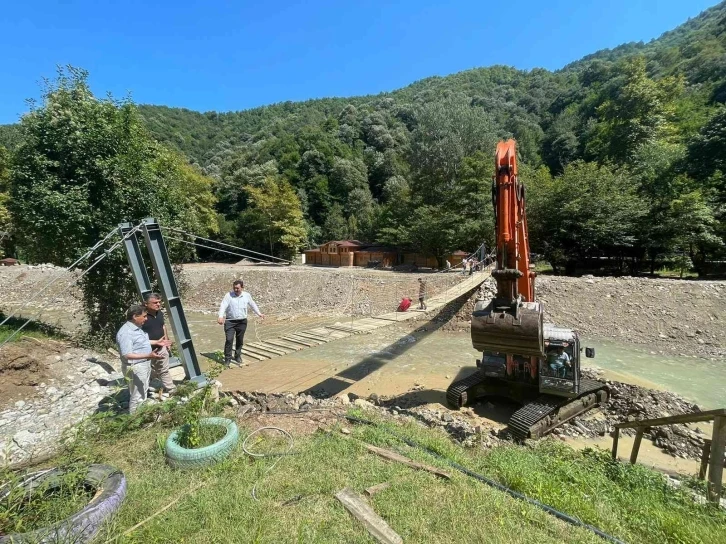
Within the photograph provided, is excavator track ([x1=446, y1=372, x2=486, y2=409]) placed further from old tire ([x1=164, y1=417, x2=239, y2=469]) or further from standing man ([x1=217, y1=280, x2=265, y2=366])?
old tire ([x1=164, y1=417, x2=239, y2=469])

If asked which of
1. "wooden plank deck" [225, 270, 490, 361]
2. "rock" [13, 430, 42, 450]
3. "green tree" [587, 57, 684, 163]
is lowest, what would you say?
"wooden plank deck" [225, 270, 490, 361]

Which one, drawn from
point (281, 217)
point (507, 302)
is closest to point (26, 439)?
point (507, 302)

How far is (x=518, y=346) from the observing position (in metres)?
5.14

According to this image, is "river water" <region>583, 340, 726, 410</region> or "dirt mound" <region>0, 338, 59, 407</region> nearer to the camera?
"dirt mound" <region>0, 338, 59, 407</region>

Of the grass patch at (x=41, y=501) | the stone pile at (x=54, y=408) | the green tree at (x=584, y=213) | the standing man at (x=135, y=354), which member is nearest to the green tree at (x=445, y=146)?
the green tree at (x=584, y=213)

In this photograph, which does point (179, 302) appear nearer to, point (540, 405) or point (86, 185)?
point (86, 185)

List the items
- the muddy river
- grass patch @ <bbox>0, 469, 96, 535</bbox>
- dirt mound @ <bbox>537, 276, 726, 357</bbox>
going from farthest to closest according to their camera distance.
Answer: dirt mound @ <bbox>537, 276, 726, 357</bbox> < the muddy river < grass patch @ <bbox>0, 469, 96, 535</bbox>

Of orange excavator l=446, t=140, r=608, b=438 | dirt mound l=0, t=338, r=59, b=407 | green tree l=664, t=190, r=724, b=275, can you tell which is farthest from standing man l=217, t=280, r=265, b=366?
green tree l=664, t=190, r=724, b=275

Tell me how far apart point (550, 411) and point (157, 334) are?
21.9 feet

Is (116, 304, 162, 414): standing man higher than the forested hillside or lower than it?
lower

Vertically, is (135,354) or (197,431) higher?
(135,354)

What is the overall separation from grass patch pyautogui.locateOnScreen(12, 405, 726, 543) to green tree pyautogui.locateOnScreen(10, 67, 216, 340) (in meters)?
6.13

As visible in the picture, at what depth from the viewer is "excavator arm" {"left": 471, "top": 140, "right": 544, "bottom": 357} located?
5.06 meters

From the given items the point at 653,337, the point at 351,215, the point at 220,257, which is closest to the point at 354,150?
the point at 351,215
